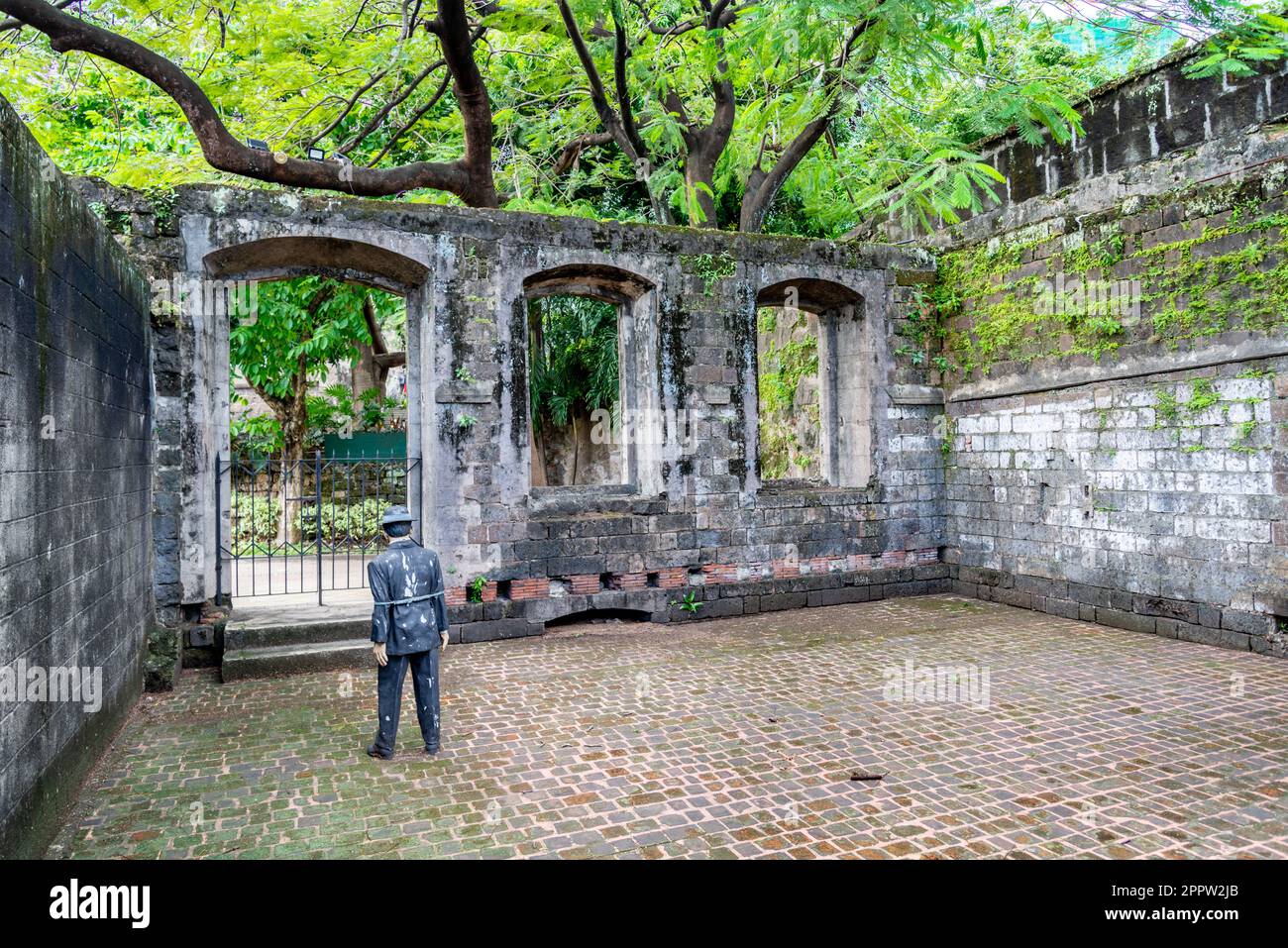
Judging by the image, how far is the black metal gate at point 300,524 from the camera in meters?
7.66

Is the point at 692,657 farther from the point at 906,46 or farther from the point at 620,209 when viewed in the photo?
the point at 620,209

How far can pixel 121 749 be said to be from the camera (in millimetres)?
5004

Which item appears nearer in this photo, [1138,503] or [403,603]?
[403,603]

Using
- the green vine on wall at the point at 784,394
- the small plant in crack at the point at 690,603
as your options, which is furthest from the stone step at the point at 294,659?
the green vine on wall at the point at 784,394

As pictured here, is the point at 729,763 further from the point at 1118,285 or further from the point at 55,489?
the point at 1118,285

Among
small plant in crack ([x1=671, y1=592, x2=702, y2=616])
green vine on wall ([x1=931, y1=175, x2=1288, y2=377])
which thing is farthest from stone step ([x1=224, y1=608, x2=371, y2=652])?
green vine on wall ([x1=931, y1=175, x2=1288, y2=377])

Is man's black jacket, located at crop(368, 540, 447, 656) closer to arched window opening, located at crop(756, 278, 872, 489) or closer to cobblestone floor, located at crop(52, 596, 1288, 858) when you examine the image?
cobblestone floor, located at crop(52, 596, 1288, 858)

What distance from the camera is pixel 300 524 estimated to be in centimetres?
816

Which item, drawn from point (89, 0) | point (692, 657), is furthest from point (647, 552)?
point (89, 0)

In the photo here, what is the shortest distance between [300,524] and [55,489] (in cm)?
428

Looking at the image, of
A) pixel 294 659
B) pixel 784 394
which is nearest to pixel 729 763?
pixel 294 659

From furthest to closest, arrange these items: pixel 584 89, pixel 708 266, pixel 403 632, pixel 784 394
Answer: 1. pixel 784 394
2. pixel 584 89
3. pixel 708 266
4. pixel 403 632

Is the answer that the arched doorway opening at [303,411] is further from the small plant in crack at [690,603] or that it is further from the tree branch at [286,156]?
the small plant in crack at [690,603]

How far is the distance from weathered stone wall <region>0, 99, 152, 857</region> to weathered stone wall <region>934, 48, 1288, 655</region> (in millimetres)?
8648
